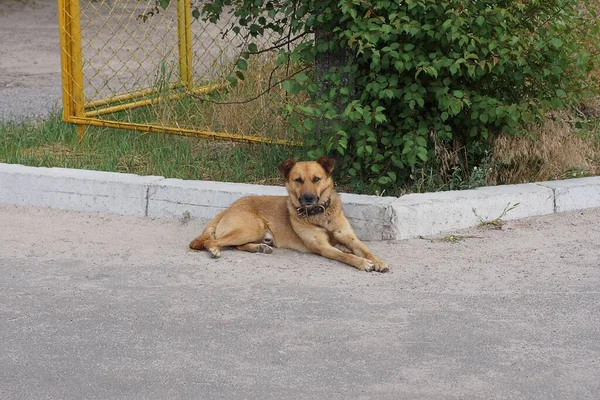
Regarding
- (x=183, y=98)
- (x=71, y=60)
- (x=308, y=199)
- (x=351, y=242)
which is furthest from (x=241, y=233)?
(x=183, y=98)

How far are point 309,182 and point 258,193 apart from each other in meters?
0.67

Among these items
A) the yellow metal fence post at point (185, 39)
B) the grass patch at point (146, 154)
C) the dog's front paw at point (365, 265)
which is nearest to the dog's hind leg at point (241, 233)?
the dog's front paw at point (365, 265)

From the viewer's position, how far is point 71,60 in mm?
8320

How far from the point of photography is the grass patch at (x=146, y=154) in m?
7.49

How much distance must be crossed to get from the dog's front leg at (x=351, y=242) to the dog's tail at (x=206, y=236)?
27.3 inches

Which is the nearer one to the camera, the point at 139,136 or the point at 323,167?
the point at 323,167

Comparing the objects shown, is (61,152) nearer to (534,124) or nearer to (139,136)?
(139,136)

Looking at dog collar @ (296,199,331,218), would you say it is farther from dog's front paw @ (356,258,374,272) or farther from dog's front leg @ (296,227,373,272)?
dog's front paw @ (356,258,374,272)

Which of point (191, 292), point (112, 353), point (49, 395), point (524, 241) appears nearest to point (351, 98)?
point (524, 241)

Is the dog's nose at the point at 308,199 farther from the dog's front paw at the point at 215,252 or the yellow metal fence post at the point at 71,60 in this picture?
the yellow metal fence post at the point at 71,60

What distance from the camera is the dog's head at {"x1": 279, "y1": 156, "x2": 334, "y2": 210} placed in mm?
6156

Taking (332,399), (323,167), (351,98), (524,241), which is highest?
(351,98)

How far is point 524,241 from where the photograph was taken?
626 centimetres

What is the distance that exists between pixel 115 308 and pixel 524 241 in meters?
2.46
